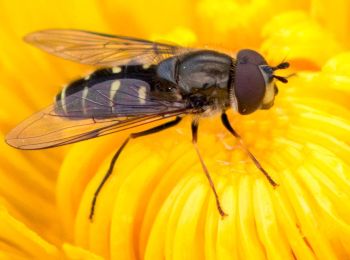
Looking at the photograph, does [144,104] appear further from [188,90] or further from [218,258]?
[218,258]

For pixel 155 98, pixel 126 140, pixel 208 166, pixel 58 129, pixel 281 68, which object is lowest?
pixel 208 166

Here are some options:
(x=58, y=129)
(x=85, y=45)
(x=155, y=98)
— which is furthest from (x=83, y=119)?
(x=85, y=45)

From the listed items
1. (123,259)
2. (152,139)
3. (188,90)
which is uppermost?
(188,90)

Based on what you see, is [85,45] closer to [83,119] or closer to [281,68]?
[83,119]

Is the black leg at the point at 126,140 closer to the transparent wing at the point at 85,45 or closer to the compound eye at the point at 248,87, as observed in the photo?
the compound eye at the point at 248,87

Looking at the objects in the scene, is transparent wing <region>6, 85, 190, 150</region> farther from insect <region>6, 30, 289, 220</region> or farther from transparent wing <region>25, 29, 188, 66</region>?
transparent wing <region>25, 29, 188, 66</region>

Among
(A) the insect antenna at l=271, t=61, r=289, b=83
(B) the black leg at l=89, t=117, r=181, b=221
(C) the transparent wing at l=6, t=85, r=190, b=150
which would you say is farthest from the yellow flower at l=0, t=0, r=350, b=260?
(C) the transparent wing at l=6, t=85, r=190, b=150

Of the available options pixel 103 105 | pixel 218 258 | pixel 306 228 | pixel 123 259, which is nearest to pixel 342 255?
pixel 306 228
